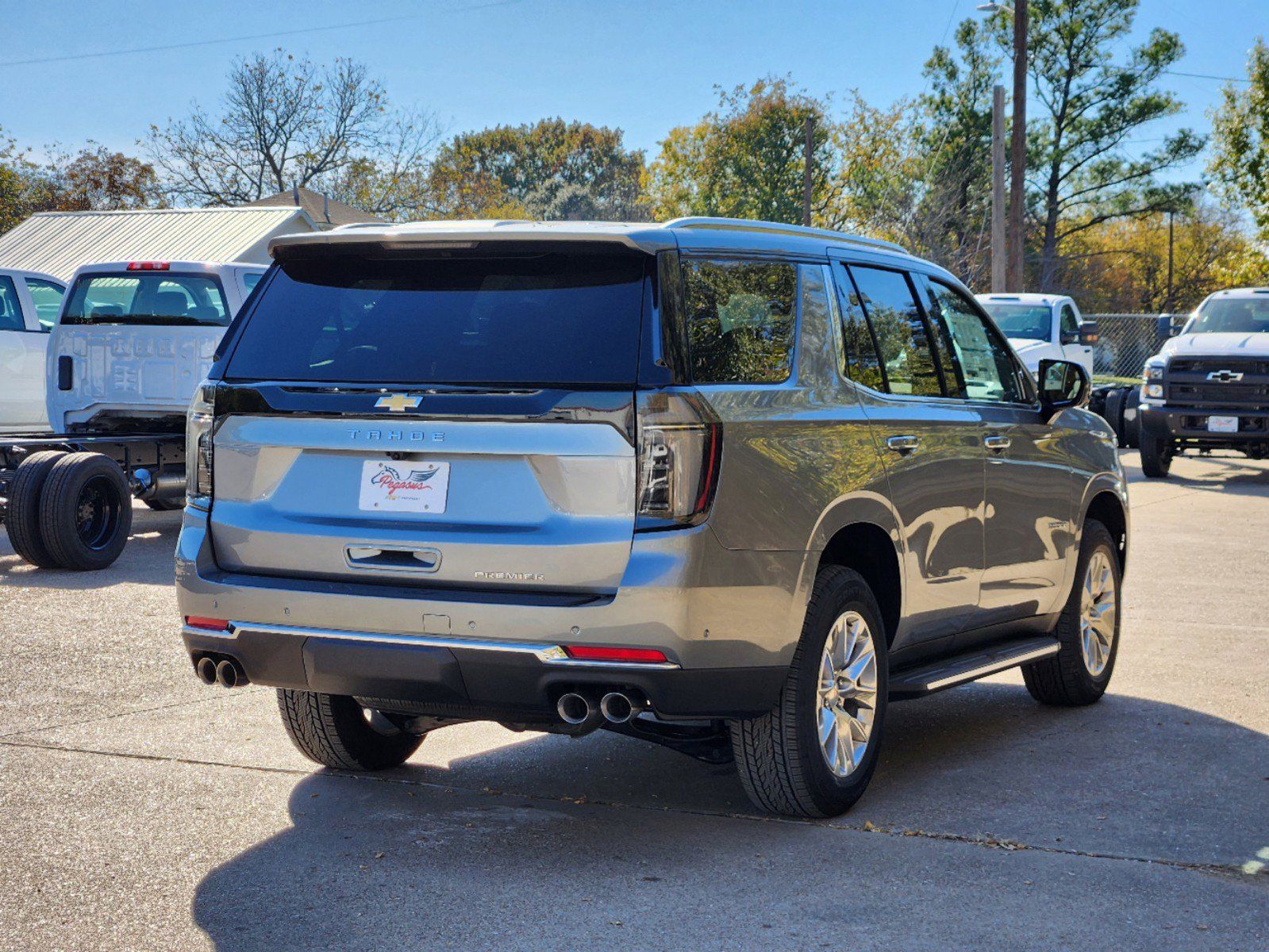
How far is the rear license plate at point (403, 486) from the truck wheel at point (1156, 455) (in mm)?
16469

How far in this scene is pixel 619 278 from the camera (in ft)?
15.3

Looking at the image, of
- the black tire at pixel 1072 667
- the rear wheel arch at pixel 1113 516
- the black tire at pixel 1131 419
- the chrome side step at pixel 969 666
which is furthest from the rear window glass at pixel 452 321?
the black tire at pixel 1131 419

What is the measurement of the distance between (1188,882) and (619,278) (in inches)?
95.5

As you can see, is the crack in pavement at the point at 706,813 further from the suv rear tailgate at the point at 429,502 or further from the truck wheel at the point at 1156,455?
the truck wheel at the point at 1156,455

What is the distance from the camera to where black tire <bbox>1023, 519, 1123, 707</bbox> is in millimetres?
7004

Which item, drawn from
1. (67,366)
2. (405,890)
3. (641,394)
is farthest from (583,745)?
(67,366)

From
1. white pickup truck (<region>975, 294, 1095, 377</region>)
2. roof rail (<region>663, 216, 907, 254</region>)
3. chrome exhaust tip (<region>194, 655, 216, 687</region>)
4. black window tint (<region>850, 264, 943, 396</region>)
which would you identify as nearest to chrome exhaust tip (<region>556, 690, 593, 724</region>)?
chrome exhaust tip (<region>194, 655, 216, 687</region>)

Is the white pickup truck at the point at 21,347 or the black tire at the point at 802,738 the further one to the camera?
the white pickup truck at the point at 21,347

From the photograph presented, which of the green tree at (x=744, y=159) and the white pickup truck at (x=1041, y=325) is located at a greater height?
the green tree at (x=744, y=159)

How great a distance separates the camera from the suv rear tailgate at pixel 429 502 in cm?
444

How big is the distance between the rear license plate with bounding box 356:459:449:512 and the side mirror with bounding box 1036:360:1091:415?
10.6 feet

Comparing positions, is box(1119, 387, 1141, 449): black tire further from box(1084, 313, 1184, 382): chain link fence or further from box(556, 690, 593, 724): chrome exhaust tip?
box(1084, 313, 1184, 382): chain link fence

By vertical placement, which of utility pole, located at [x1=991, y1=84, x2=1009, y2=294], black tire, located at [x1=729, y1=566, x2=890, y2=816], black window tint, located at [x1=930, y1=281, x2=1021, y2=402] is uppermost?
utility pole, located at [x1=991, y1=84, x2=1009, y2=294]

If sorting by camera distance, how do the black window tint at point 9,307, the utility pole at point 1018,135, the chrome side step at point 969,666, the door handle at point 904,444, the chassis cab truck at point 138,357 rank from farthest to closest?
1. the utility pole at point 1018,135
2. the black window tint at point 9,307
3. the chassis cab truck at point 138,357
4. the chrome side step at point 969,666
5. the door handle at point 904,444
